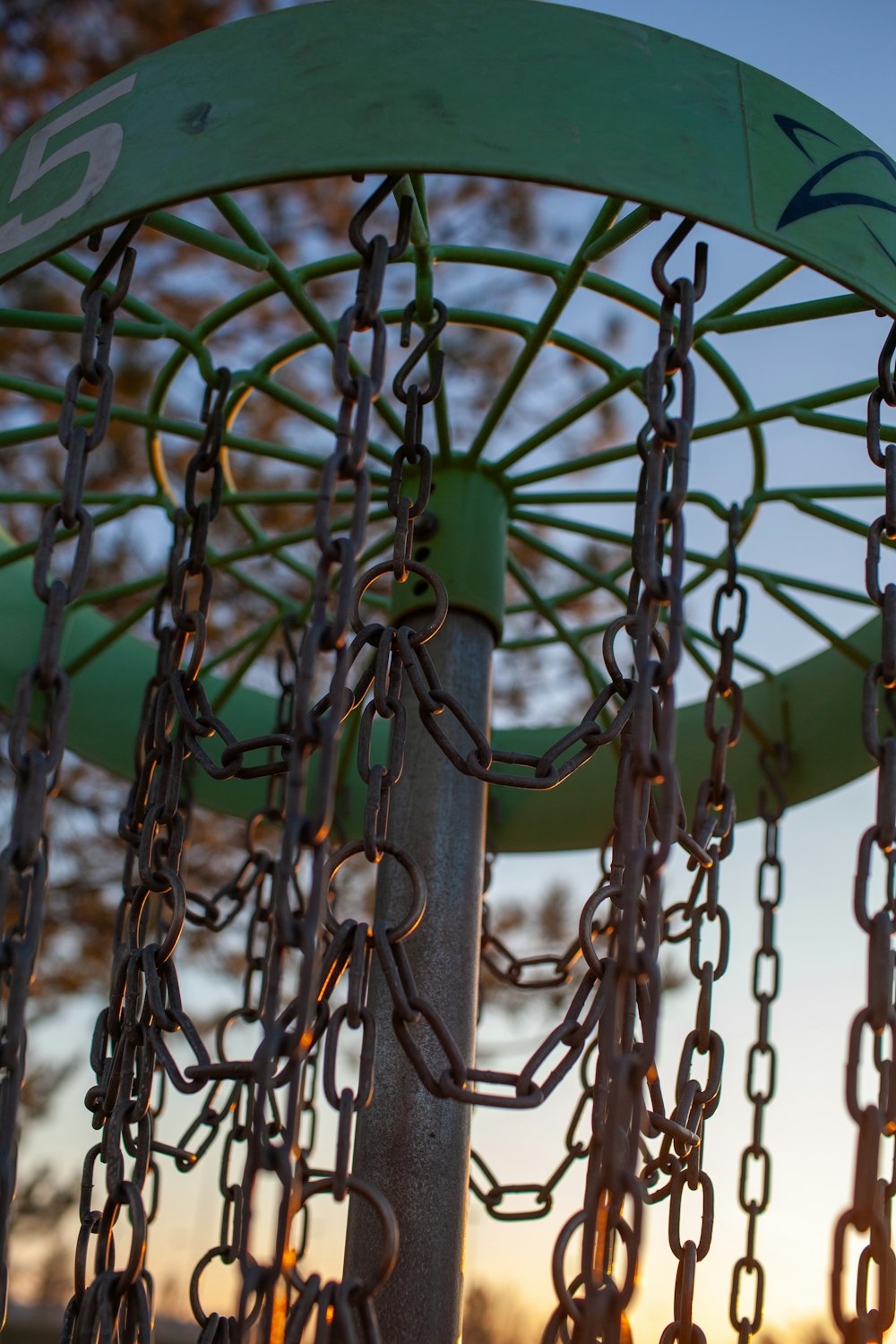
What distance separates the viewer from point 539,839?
5184 mm

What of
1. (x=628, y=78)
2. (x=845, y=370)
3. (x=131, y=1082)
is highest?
(x=845, y=370)

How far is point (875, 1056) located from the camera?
221cm

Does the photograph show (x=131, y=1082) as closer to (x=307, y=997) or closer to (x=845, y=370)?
(x=307, y=997)

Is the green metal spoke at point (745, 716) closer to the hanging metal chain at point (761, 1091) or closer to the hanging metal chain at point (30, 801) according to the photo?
the hanging metal chain at point (761, 1091)

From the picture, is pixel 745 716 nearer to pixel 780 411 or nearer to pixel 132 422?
pixel 780 411

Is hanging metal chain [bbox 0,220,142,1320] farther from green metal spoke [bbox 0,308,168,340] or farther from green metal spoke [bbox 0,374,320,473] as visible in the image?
green metal spoke [bbox 0,374,320,473]

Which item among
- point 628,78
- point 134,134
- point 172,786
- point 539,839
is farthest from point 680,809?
point 539,839

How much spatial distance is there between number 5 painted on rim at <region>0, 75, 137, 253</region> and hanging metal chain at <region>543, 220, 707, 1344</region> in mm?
1057

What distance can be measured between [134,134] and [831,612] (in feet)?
10.6

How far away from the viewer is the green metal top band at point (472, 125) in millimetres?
2443

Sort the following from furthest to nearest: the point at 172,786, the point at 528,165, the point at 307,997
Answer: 1. the point at 172,786
2. the point at 528,165
3. the point at 307,997

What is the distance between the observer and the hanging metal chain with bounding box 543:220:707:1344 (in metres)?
2.00

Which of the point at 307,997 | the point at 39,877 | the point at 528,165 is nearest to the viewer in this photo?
the point at 307,997

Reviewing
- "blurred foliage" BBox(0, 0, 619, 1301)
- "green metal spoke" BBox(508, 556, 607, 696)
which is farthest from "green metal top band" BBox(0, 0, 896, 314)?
"blurred foliage" BBox(0, 0, 619, 1301)
